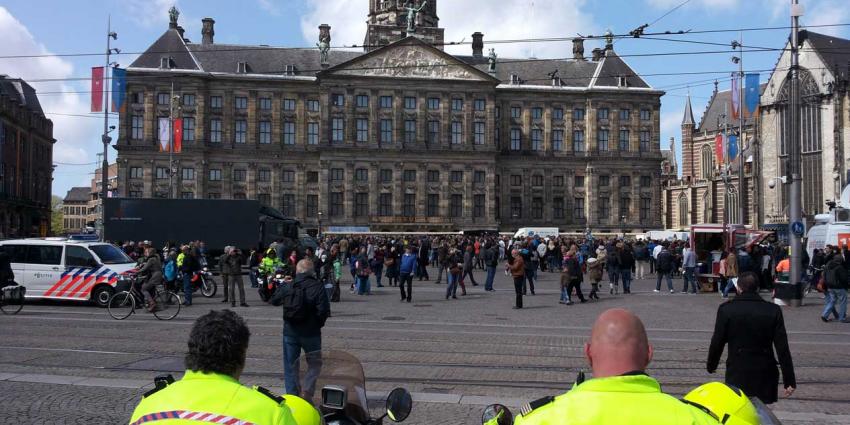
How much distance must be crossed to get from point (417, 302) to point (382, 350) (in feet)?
31.8

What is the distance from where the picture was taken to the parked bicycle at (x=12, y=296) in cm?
1778

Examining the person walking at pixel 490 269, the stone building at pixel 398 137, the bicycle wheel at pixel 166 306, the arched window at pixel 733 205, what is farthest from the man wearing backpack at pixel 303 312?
the arched window at pixel 733 205

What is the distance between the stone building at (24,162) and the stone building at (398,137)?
946 cm

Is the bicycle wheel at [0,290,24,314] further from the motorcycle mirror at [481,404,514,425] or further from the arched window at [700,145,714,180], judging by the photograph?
the arched window at [700,145,714,180]

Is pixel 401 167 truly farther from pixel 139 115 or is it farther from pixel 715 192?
pixel 715 192

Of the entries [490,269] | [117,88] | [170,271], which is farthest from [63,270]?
[117,88]

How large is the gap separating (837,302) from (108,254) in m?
18.0

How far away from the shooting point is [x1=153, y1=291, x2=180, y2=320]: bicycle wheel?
17.3 meters

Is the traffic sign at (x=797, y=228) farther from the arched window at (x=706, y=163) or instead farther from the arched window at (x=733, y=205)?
the arched window at (x=706, y=163)

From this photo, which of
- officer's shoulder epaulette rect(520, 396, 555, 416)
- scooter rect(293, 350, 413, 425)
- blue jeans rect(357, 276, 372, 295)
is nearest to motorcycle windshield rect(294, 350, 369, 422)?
scooter rect(293, 350, 413, 425)

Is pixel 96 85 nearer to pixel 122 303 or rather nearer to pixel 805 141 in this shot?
pixel 122 303

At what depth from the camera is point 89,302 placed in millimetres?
20641

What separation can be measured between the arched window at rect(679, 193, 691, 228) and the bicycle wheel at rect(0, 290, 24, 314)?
3294 inches

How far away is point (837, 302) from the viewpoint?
1720 centimetres
